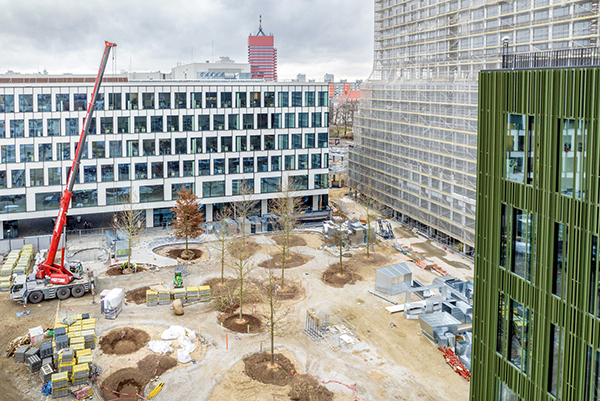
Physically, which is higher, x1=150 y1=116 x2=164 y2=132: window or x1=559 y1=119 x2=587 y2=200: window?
x1=150 y1=116 x2=164 y2=132: window

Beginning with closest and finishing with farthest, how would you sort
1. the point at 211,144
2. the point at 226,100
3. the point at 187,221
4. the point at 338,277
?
1. the point at 338,277
2. the point at 187,221
3. the point at 226,100
4. the point at 211,144

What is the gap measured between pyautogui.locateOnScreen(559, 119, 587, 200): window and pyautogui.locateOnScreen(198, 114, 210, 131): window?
170 ft

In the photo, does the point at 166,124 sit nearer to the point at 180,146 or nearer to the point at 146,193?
the point at 180,146

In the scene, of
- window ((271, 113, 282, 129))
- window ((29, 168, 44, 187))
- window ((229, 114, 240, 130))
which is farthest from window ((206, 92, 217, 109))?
window ((29, 168, 44, 187))

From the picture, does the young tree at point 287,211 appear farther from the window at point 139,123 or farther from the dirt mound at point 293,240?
the window at point 139,123

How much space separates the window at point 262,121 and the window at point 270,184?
21.2 ft

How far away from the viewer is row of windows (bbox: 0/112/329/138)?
5625 centimetres

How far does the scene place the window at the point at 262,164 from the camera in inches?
2578

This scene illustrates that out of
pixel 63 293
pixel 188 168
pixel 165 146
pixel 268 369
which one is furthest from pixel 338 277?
pixel 165 146

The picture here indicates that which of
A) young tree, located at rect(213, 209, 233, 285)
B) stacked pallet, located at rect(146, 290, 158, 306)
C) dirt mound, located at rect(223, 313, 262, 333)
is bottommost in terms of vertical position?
dirt mound, located at rect(223, 313, 262, 333)

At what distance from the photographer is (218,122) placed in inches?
Result: 2499

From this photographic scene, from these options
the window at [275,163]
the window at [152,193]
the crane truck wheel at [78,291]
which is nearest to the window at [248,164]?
the window at [275,163]

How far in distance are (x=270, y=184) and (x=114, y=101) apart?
20642mm

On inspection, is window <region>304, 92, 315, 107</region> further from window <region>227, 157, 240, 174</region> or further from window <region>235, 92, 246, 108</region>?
window <region>227, 157, 240, 174</region>
